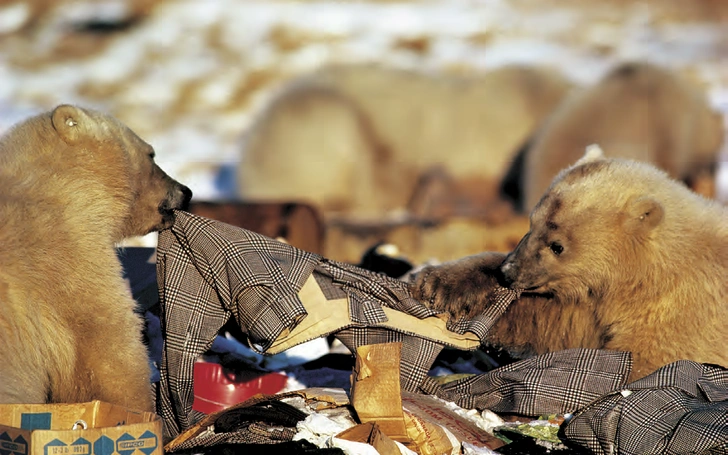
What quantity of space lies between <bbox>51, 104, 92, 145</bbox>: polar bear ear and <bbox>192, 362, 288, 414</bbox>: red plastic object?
90 cm

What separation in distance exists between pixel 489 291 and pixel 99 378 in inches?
54.8

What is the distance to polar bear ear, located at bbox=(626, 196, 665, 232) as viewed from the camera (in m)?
3.42

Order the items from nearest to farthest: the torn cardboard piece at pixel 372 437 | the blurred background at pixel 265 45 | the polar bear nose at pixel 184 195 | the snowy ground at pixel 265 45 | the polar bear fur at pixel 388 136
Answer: the torn cardboard piece at pixel 372 437, the polar bear nose at pixel 184 195, the polar bear fur at pixel 388 136, the blurred background at pixel 265 45, the snowy ground at pixel 265 45

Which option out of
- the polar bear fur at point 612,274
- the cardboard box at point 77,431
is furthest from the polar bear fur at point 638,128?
the cardboard box at point 77,431

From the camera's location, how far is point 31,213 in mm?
2777

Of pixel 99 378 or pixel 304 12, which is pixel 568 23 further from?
pixel 99 378

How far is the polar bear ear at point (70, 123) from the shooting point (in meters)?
3.00

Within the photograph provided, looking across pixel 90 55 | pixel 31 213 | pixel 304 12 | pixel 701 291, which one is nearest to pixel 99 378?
pixel 31 213

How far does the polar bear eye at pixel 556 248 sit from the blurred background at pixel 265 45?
36.4ft

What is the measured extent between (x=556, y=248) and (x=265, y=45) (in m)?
16.2

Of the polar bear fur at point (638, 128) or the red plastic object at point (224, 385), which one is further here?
the polar bear fur at point (638, 128)

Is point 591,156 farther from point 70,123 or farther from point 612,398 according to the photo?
point 70,123

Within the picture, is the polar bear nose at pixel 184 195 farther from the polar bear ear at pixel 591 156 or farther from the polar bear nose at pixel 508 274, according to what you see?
the polar bear ear at pixel 591 156

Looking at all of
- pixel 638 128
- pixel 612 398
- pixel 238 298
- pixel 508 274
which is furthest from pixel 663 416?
pixel 638 128
